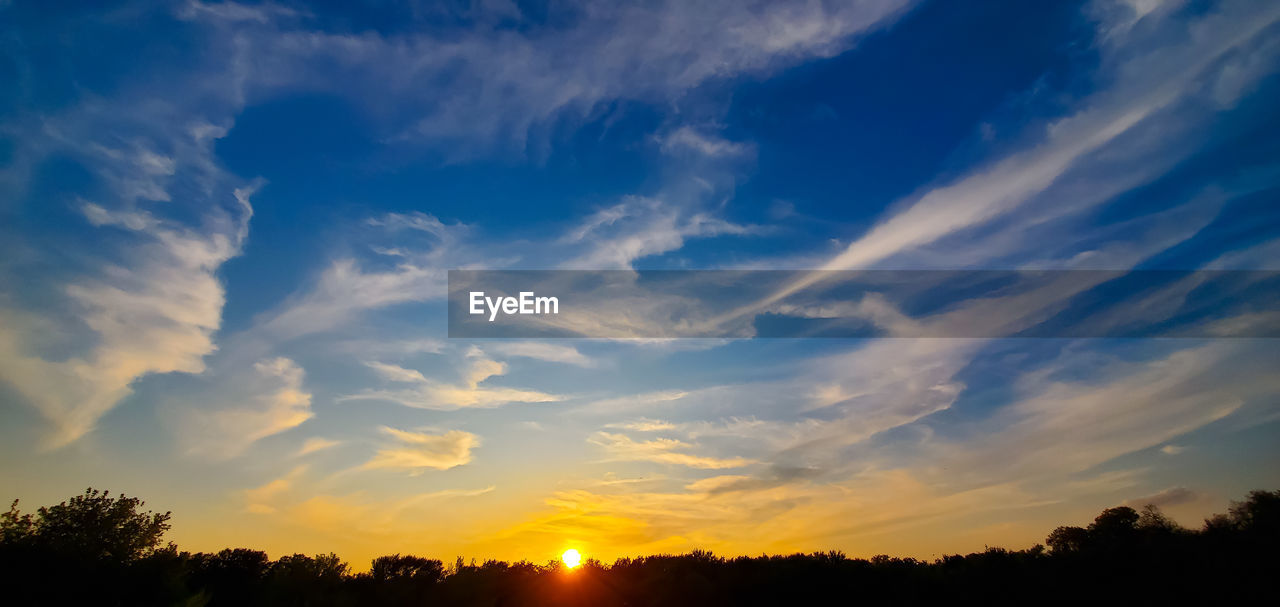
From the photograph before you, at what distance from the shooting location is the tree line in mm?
37188

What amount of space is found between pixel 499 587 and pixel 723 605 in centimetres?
1763

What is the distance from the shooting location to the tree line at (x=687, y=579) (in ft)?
122

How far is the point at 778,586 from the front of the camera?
42.9 meters

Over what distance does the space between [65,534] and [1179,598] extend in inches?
3897

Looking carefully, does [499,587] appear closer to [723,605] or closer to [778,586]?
[723,605]

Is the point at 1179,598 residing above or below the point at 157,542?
below

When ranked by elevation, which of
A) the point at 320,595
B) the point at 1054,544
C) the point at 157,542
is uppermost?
the point at 157,542

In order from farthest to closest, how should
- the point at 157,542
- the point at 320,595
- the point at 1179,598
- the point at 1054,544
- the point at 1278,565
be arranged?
1. the point at 1054,544
2. the point at 157,542
3. the point at 320,595
4. the point at 1278,565
5. the point at 1179,598

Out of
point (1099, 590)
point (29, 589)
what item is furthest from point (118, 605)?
point (1099, 590)

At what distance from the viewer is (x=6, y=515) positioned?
62.4 meters

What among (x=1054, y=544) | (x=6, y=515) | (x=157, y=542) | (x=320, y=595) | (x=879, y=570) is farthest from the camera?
(x=1054, y=544)

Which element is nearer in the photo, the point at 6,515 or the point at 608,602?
the point at 608,602

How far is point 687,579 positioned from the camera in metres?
44.5

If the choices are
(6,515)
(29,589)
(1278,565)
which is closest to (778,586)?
(1278,565)
